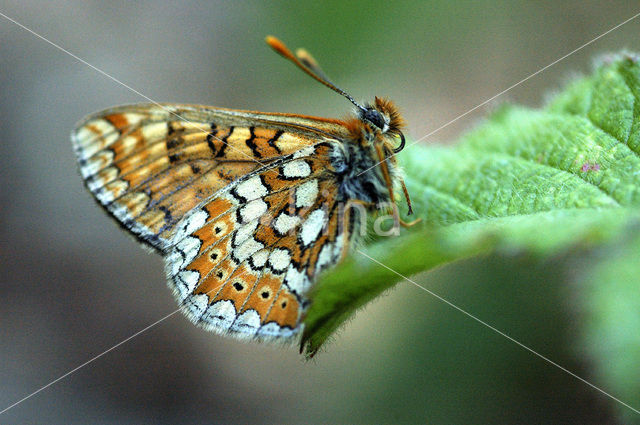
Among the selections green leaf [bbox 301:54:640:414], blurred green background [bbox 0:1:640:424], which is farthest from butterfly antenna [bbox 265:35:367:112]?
blurred green background [bbox 0:1:640:424]

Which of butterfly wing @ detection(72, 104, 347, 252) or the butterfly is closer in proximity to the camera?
the butterfly

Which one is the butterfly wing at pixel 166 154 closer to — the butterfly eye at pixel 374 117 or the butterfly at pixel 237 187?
the butterfly at pixel 237 187

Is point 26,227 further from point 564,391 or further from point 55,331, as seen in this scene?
point 564,391

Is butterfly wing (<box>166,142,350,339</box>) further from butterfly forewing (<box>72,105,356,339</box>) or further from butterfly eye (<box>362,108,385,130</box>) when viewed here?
butterfly eye (<box>362,108,385,130</box>)

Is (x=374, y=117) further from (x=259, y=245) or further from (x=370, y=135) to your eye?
(x=259, y=245)

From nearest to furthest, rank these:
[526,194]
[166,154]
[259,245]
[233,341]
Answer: [526,194], [259,245], [166,154], [233,341]

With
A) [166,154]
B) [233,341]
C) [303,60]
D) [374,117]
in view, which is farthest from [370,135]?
[233,341]

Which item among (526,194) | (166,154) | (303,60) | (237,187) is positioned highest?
(303,60)

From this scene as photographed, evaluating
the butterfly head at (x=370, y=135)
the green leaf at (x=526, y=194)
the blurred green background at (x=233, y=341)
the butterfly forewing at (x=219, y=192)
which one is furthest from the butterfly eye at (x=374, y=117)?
the blurred green background at (x=233, y=341)
